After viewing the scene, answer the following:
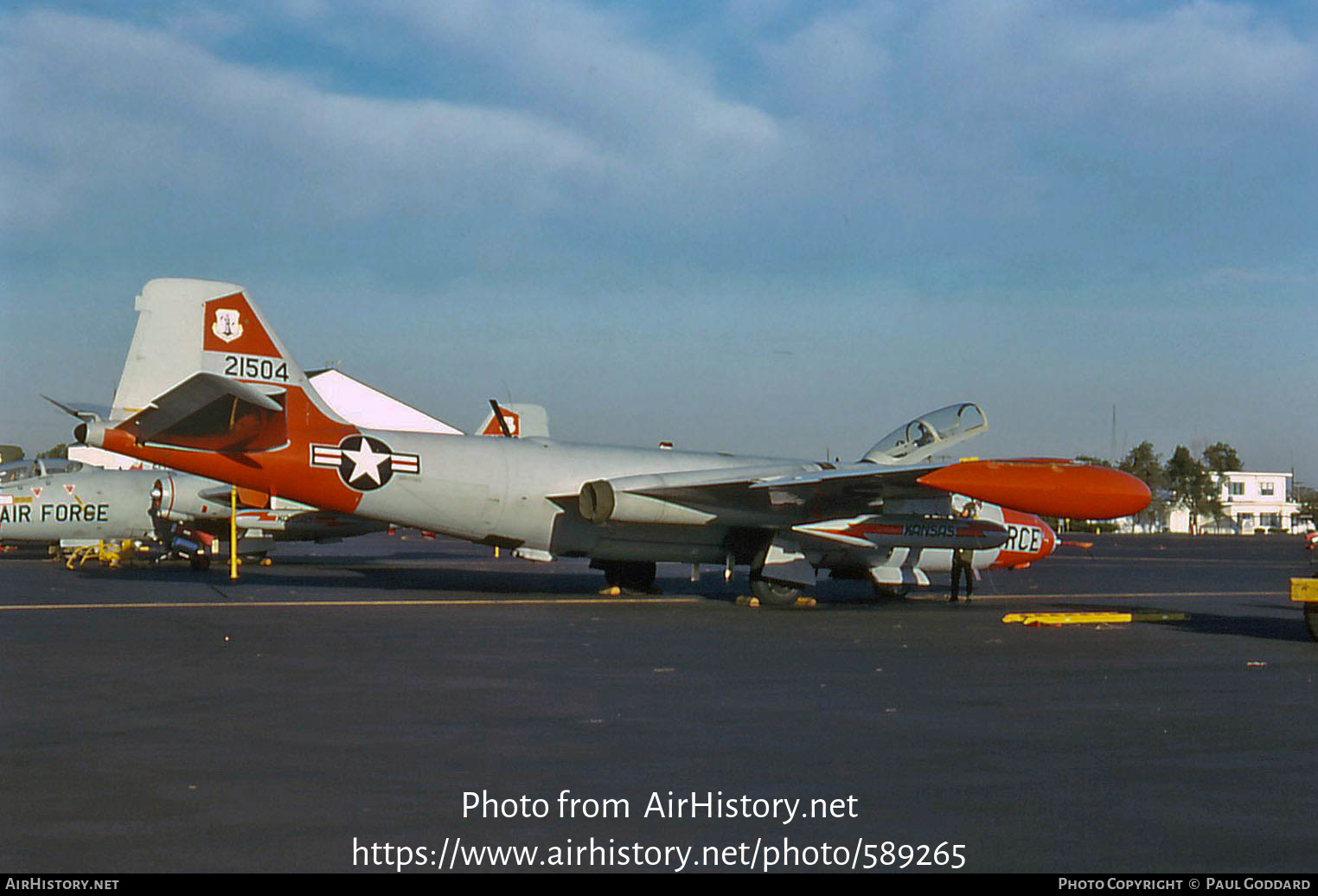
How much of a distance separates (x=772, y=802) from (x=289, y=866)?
8.54 ft

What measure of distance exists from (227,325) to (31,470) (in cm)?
1738

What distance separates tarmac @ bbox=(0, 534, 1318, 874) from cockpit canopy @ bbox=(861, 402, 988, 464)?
5484 mm

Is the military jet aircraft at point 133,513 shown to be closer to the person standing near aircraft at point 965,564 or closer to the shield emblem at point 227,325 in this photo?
the shield emblem at point 227,325

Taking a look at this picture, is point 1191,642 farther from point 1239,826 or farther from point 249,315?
point 249,315

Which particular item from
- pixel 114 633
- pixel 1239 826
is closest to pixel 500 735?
pixel 1239 826

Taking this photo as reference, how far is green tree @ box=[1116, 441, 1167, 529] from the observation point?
5290 inches

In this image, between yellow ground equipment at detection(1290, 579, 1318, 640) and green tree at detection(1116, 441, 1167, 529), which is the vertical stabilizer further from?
green tree at detection(1116, 441, 1167, 529)

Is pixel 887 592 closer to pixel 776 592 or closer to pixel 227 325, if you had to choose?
pixel 776 592

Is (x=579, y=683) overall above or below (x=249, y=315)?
below

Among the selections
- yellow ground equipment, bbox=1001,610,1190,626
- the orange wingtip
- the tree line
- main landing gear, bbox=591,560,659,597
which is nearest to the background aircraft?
main landing gear, bbox=591,560,659,597

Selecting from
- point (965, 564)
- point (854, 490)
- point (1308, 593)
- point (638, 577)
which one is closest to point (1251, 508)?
point (965, 564)

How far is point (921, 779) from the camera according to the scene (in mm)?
7582

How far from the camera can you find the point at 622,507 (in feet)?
71.8

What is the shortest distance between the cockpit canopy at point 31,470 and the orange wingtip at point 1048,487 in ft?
84.3
